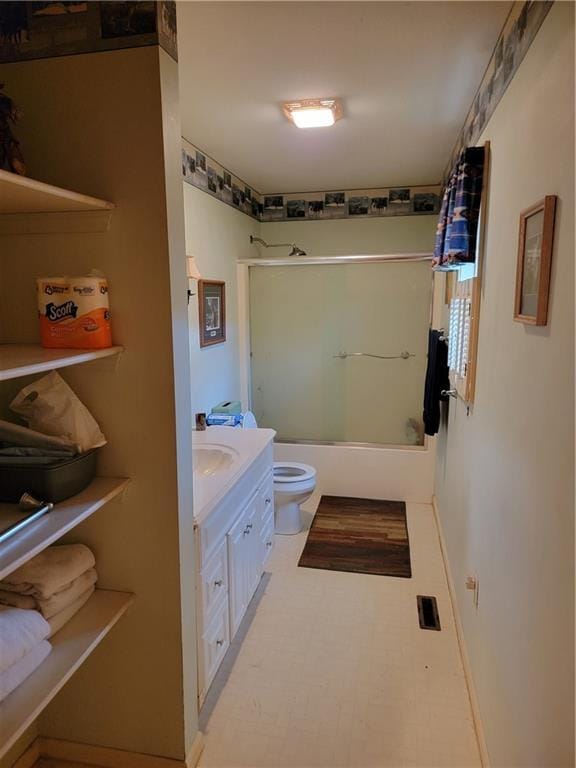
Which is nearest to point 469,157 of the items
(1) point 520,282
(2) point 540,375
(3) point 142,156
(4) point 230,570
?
(1) point 520,282

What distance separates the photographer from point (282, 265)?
387 cm

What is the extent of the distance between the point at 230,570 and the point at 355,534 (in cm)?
138

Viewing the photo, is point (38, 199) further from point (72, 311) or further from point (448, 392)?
point (448, 392)

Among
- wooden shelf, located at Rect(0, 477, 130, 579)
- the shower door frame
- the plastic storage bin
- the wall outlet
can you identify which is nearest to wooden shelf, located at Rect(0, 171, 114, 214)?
the plastic storage bin

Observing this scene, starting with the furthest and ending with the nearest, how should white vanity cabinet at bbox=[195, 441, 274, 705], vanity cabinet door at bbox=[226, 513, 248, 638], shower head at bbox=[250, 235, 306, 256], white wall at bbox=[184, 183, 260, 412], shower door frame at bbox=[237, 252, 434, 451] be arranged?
shower head at bbox=[250, 235, 306, 256] → shower door frame at bbox=[237, 252, 434, 451] → white wall at bbox=[184, 183, 260, 412] → vanity cabinet door at bbox=[226, 513, 248, 638] → white vanity cabinet at bbox=[195, 441, 274, 705]

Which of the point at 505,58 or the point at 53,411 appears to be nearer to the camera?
the point at 53,411

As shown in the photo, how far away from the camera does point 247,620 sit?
2312 millimetres

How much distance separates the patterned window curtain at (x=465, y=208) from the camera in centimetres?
193

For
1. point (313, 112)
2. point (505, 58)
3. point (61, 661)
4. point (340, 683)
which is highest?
point (313, 112)

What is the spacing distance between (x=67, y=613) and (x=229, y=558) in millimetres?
726

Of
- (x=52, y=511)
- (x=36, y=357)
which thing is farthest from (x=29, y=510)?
(x=36, y=357)

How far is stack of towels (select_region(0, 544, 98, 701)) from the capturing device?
44.9 inches

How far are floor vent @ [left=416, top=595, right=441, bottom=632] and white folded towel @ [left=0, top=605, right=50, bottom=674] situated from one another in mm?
1718

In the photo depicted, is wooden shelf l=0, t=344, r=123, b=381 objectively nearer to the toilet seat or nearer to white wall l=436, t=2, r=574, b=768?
white wall l=436, t=2, r=574, b=768
